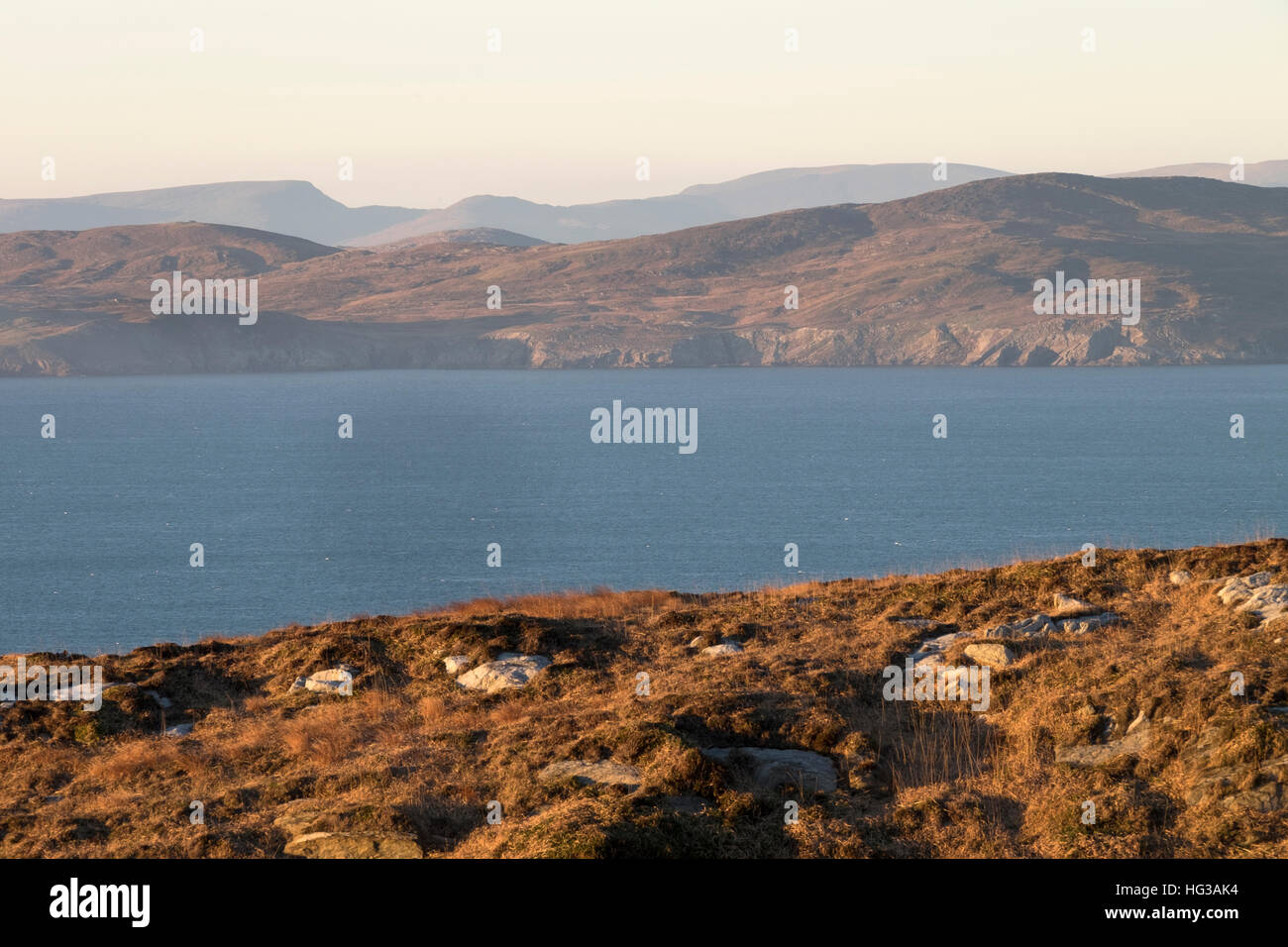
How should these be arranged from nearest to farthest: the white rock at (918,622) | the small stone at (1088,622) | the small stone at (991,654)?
the small stone at (991,654), the small stone at (1088,622), the white rock at (918,622)

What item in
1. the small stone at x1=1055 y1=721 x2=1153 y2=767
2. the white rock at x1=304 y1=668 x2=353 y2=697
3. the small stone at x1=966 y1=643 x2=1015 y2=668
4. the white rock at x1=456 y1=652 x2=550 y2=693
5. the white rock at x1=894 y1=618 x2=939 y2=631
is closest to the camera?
the small stone at x1=1055 y1=721 x2=1153 y2=767

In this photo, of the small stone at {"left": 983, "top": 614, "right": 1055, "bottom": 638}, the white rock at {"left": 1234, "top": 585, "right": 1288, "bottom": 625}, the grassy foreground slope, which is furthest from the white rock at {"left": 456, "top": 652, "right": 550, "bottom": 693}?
the white rock at {"left": 1234, "top": 585, "right": 1288, "bottom": 625}

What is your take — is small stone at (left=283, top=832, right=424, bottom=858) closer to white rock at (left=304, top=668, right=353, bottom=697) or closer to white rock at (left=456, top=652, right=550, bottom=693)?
white rock at (left=456, top=652, right=550, bottom=693)

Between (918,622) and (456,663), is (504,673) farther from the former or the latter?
(918,622)

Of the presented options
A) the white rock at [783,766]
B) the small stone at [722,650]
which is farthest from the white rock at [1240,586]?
the white rock at [783,766]

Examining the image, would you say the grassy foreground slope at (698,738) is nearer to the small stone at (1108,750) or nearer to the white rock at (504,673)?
the small stone at (1108,750)

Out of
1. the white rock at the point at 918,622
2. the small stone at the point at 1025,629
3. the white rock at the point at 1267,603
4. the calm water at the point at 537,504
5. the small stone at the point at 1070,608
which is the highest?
the white rock at the point at 1267,603

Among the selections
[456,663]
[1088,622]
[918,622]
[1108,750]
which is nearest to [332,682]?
[456,663]
